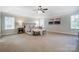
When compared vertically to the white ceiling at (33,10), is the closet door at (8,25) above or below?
below

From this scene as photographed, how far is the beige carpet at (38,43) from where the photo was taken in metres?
2.14

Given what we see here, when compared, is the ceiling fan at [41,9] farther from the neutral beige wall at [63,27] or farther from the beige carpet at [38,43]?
the beige carpet at [38,43]

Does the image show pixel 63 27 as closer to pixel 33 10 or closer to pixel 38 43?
pixel 38 43

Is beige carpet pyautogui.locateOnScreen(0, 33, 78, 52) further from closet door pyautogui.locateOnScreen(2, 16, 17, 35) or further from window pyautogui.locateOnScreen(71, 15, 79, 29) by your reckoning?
window pyautogui.locateOnScreen(71, 15, 79, 29)

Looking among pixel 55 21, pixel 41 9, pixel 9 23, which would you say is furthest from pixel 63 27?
pixel 9 23

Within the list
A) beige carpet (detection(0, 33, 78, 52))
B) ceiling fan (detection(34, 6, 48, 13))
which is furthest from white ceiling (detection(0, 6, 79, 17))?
beige carpet (detection(0, 33, 78, 52))

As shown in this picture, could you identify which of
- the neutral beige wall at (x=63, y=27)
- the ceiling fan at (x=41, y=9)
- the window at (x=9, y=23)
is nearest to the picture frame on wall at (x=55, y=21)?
the neutral beige wall at (x=63, y=27)

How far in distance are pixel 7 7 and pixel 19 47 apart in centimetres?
90

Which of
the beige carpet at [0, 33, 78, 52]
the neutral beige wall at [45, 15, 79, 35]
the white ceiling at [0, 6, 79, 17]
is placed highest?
the white ceiling at [0, 6, 79, 17]

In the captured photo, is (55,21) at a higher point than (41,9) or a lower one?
lower

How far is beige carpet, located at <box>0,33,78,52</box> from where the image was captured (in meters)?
2.14

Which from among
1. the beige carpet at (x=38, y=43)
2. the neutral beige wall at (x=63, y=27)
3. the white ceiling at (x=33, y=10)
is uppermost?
the white ceiling at (x=33, y=10)

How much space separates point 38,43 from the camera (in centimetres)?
216

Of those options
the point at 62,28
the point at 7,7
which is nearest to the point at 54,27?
the point at 62,28
